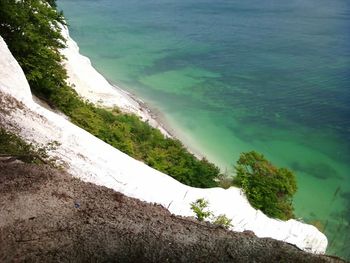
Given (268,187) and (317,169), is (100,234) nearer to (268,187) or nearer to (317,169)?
(268,187)

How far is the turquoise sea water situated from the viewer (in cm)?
2766

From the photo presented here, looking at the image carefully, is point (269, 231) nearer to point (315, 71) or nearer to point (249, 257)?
point (249, 257)

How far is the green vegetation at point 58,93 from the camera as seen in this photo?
16.2 meters

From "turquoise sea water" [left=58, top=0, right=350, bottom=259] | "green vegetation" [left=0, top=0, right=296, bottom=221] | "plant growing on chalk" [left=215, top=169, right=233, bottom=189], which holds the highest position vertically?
"turquoise sea water" [left=58, top=0, right=350, bottom=259]

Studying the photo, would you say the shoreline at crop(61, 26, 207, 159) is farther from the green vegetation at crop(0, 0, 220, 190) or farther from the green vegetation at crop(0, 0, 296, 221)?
the green vegetation at crop(0, 0, 296, 221)

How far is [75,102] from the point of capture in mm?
18453

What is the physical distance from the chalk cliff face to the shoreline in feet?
38.6

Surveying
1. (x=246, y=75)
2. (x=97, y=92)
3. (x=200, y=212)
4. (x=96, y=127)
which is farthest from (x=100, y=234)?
(x=246, y=75)

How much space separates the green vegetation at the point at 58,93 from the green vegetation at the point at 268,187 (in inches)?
79.6

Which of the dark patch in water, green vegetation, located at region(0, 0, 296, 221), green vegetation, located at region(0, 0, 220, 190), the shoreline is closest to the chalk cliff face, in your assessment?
green vegetation, located at region(0, 0, 296, 221)

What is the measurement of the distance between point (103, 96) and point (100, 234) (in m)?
22.0

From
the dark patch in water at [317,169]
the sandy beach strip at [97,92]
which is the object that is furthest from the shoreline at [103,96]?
the dark patch in water at [317,169]

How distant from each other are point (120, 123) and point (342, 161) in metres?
16.6

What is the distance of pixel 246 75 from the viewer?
4128 centimetres
